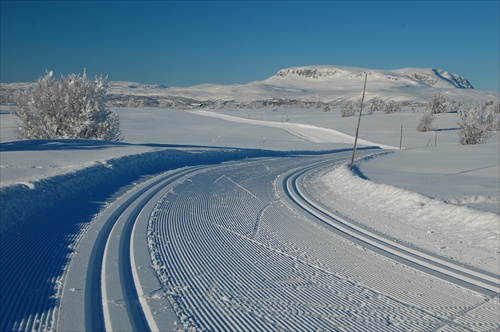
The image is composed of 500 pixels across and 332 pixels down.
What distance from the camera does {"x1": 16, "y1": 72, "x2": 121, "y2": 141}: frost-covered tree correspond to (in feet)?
83.6

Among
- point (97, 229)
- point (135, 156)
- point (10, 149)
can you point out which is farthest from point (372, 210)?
point (10, 149)

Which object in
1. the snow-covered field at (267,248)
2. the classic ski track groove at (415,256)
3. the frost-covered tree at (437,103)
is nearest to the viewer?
the snow-covered field at (267,248)

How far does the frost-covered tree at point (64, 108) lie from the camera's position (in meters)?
25.5

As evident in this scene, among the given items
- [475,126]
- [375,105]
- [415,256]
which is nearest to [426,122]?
[475,126]

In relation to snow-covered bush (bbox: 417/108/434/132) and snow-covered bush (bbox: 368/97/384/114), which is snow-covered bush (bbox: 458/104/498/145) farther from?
snow-covered bush (bbox: 368/97/384/114)

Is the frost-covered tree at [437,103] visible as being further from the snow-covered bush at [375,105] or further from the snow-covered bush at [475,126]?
the snow-covered bush at [475,126]

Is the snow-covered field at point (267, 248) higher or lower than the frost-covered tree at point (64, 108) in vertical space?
lower

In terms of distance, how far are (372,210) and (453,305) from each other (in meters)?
5.40

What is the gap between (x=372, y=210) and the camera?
10.1 meters

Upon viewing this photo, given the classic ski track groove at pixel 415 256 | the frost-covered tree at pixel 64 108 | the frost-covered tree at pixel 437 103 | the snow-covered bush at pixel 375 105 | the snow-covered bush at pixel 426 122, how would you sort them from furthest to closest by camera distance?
the snow-covered bush at pixel 375 105 → the frost-covered tree at pixel 437 103 → the snow-covered bush at pixel 426 122 → the frost-covered tree at pixel 64 108 → the classic ski track groove at pixel 415 256

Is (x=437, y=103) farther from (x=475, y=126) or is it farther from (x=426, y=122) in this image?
(x=475, y=126)

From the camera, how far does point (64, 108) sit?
1027 inches

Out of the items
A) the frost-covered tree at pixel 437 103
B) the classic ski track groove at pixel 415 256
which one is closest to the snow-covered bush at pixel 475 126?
the frost-covered tree at pixel 437 103

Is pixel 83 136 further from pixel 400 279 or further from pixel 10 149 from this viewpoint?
pixel 400 279
